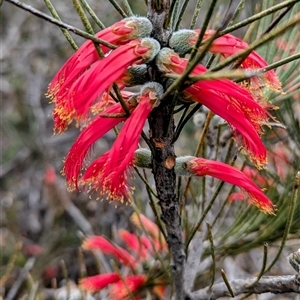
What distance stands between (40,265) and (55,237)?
26cm

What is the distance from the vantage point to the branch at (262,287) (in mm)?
566

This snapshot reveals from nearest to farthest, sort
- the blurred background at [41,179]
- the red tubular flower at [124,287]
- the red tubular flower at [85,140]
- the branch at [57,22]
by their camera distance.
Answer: the branch at [57,22] < the red tubular flower at [85,140] < the red tubular flower at [124,287] < the blurred background at [41,179]

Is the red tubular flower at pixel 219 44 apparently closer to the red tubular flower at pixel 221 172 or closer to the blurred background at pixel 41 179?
the red tubular flower at pixel 221 172

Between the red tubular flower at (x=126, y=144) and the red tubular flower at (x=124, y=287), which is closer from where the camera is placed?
the red tubular flower at (x=126, y=144)

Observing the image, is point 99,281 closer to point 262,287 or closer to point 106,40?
point 262,287

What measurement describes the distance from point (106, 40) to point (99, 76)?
0.06m

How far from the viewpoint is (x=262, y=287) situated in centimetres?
60

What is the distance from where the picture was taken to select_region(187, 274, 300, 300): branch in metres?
0.57

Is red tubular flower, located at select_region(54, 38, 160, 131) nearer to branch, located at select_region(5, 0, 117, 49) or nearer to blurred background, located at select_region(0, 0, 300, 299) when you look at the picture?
branch, located at select_region(5, 0, 117, 49)

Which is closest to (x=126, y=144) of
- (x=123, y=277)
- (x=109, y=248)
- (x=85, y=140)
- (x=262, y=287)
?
(x=85, y=140)

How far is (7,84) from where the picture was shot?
2.85 metres

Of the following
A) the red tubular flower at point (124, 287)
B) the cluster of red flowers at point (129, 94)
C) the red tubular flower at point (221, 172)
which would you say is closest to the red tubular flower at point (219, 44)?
the cluster of red flowers at point (129, 94)

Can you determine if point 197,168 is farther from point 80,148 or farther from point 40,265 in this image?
point 40,265

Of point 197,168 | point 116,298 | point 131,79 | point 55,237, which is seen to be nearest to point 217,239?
point 116,298
